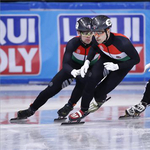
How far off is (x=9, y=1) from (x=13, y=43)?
1034 millimetres

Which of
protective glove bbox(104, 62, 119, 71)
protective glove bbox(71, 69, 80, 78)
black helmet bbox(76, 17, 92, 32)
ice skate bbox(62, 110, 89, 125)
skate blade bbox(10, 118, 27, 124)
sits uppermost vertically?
black helmet bbox(76, 17, 92, 32)

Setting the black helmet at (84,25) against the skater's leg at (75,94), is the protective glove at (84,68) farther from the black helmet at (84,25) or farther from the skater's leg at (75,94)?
the black helmet at (84,25)

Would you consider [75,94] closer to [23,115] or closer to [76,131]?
[23,115]

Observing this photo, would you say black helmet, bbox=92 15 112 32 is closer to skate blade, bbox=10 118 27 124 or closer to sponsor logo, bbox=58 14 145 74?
skate blade, bbox=10 118 27 124

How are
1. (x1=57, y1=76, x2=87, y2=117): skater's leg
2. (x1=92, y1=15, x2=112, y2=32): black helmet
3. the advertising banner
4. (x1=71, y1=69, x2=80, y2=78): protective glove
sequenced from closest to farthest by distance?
(x1=92, y1=15, x2=112, y2=32): black helmet → (x1=71, y1=69, x2=80, y2=78): protective glove → (x1=57, y1=76, x2=87, y2=117): skater's leg → the advertising banner

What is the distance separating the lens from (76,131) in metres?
6.00

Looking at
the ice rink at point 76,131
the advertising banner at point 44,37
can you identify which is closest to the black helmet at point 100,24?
the ice rink at point 76,131

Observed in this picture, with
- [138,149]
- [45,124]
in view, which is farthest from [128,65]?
[138,149]

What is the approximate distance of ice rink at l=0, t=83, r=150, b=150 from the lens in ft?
16.9

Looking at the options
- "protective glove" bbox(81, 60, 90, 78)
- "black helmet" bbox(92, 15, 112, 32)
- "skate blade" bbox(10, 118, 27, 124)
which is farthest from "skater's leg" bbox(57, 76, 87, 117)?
"black helmet" bbox(92, 15, 112, 32)

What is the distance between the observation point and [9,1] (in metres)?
11.9

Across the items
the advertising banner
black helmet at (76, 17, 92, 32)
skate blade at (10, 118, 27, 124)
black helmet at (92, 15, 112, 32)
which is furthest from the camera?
the advertising banner

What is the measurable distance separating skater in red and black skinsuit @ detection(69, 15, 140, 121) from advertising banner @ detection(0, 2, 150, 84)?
4.95 m

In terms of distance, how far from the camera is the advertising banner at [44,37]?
11.6 m
